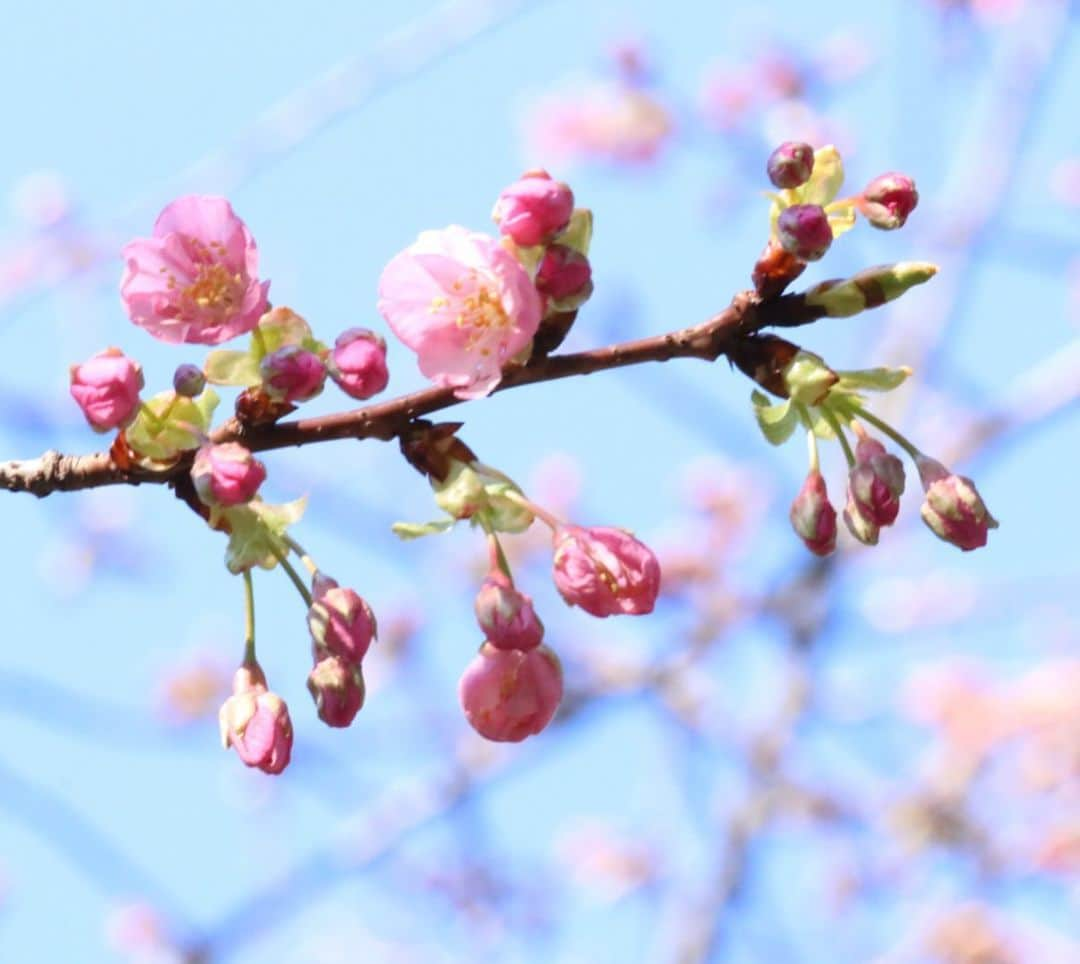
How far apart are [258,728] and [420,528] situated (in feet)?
1.04

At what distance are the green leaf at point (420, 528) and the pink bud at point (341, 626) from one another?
0.11 m

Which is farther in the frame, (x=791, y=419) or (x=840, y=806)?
(x=840, y=806)

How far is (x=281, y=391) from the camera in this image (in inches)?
58.9

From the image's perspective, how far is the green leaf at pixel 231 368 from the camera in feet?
5.21

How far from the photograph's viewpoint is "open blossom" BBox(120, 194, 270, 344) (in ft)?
5.51

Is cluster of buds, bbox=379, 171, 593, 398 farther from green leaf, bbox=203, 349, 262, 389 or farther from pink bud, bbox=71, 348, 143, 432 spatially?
pink bud, bbox=71, 348, 143, 432

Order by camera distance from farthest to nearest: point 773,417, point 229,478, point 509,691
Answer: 1. point 509,691
2. point 773,417
3. point 229,478

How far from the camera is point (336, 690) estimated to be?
5.04 feet

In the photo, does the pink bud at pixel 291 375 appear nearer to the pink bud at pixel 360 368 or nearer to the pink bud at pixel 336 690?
the pink bud at pixel 360 368

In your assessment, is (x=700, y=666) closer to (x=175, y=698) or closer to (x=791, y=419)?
(x=175, y=698)

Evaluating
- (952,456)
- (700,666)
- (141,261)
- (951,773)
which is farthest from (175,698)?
(141,261)

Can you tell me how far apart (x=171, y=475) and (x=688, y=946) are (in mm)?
3626

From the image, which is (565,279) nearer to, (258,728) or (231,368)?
(231,368)

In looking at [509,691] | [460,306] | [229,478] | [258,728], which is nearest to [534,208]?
[460,306]
